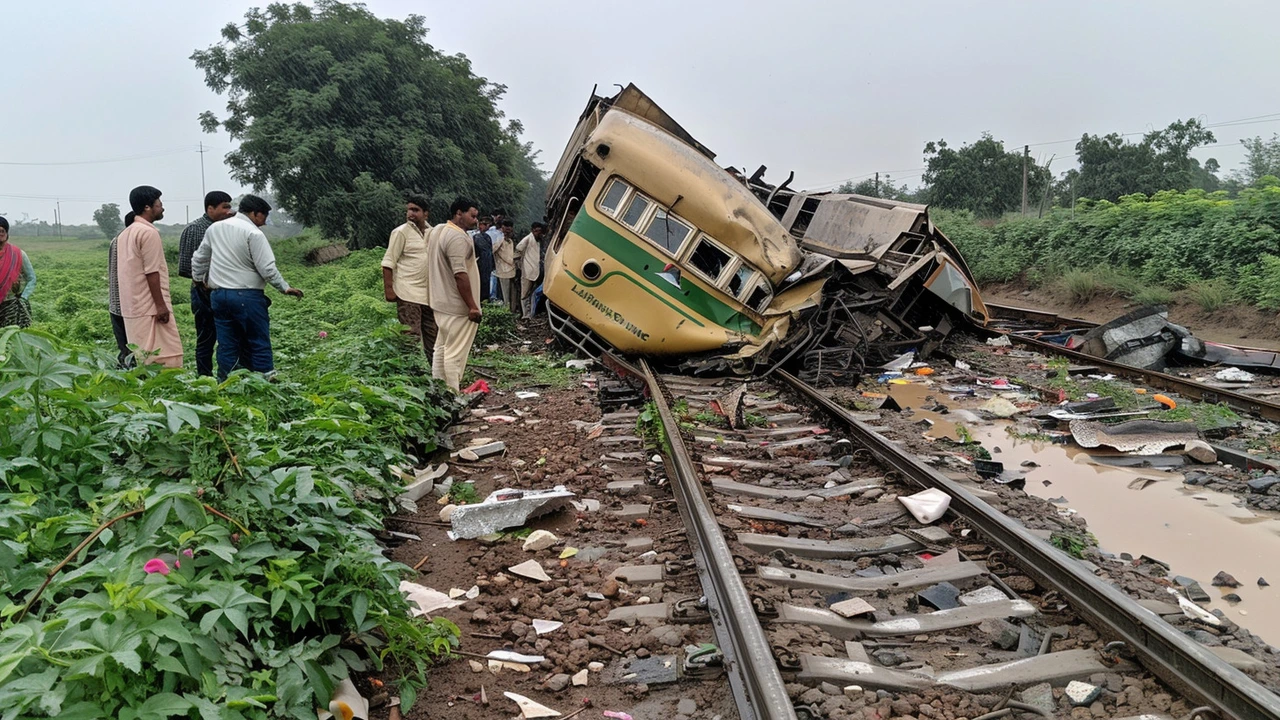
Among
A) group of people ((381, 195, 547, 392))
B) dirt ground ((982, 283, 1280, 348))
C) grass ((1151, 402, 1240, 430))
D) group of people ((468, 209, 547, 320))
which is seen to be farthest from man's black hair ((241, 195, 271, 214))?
dirt ground ((982, 283, 1280, 348))

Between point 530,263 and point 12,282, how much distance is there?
8.26 meters

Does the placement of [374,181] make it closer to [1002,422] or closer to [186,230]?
[186,230]

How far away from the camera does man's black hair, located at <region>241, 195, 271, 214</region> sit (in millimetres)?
6051

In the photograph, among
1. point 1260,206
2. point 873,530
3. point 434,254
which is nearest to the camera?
point 873,530

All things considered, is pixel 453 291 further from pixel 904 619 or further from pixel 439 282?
pixel 904 619

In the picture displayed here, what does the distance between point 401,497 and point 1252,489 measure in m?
5.56

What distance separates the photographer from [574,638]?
3307 millimetres

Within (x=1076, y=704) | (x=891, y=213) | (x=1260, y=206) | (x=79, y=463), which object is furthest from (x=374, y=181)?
(x=1076, y=704)

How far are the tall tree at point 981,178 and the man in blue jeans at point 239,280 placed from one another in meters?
33.0

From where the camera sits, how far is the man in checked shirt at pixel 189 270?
611 centimetres

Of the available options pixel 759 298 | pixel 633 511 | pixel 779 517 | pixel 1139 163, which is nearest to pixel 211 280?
pixel 633 511

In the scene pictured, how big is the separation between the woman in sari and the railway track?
199 inches

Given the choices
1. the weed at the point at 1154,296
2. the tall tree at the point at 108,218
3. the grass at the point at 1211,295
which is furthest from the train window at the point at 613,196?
the tall tree at the point at 108,218

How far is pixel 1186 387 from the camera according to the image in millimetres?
7934
